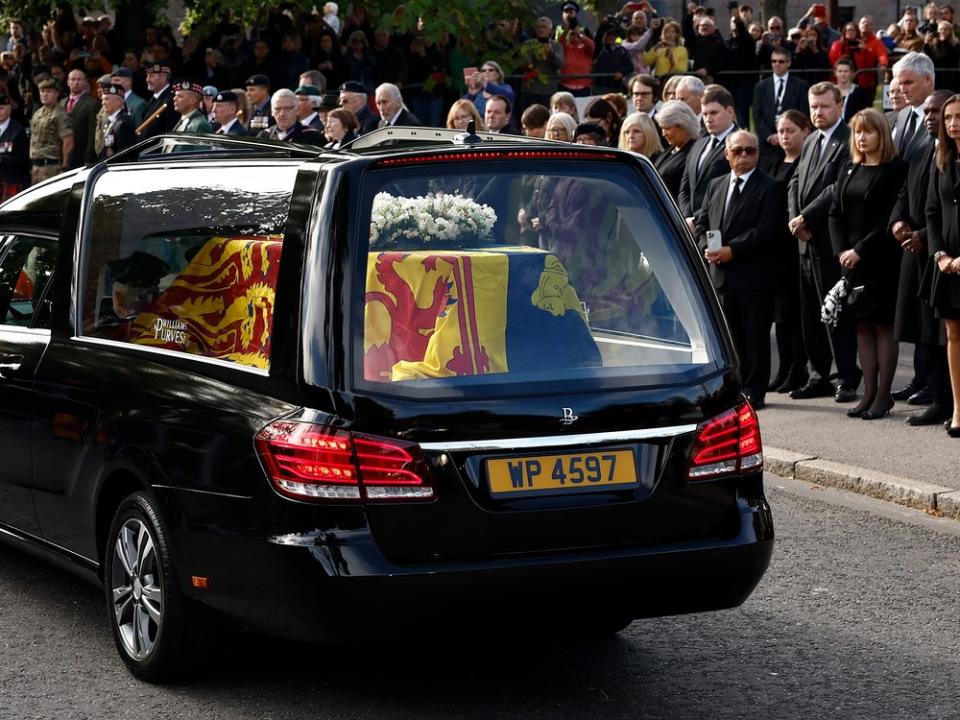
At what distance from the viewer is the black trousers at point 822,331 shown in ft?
39.2

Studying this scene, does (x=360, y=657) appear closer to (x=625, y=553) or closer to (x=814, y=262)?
(x=625, y=553)

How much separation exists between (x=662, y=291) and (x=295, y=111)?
11.0m

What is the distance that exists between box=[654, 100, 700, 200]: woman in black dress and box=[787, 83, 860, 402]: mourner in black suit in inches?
41.3

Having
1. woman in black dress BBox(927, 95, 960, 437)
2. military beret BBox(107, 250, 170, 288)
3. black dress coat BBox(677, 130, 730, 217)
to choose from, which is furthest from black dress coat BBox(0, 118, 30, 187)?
military beret BBox(107, 250, 170, 288)

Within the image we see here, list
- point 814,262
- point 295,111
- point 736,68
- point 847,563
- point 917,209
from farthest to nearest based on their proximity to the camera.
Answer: point 736,68, point 295,111, point 814,262, point 917,209, point 847,563

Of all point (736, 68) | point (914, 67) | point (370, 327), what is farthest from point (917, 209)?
point (736, 68)

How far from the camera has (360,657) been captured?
606 cm

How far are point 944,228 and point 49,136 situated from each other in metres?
14.2

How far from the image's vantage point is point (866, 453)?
32.9 ft

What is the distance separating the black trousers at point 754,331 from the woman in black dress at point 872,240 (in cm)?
75

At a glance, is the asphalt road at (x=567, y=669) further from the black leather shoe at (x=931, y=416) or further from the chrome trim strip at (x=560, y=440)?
the black leather shoe at (x=931, y=416)

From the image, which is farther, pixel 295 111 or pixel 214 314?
pixel 295 111

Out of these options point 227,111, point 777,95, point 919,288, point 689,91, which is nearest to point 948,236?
point 919,288

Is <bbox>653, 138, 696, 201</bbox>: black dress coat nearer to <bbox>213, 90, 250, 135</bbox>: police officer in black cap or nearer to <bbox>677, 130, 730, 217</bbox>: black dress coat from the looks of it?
<bbox>677, 130, 730, 217</bbox>: black dress coat
